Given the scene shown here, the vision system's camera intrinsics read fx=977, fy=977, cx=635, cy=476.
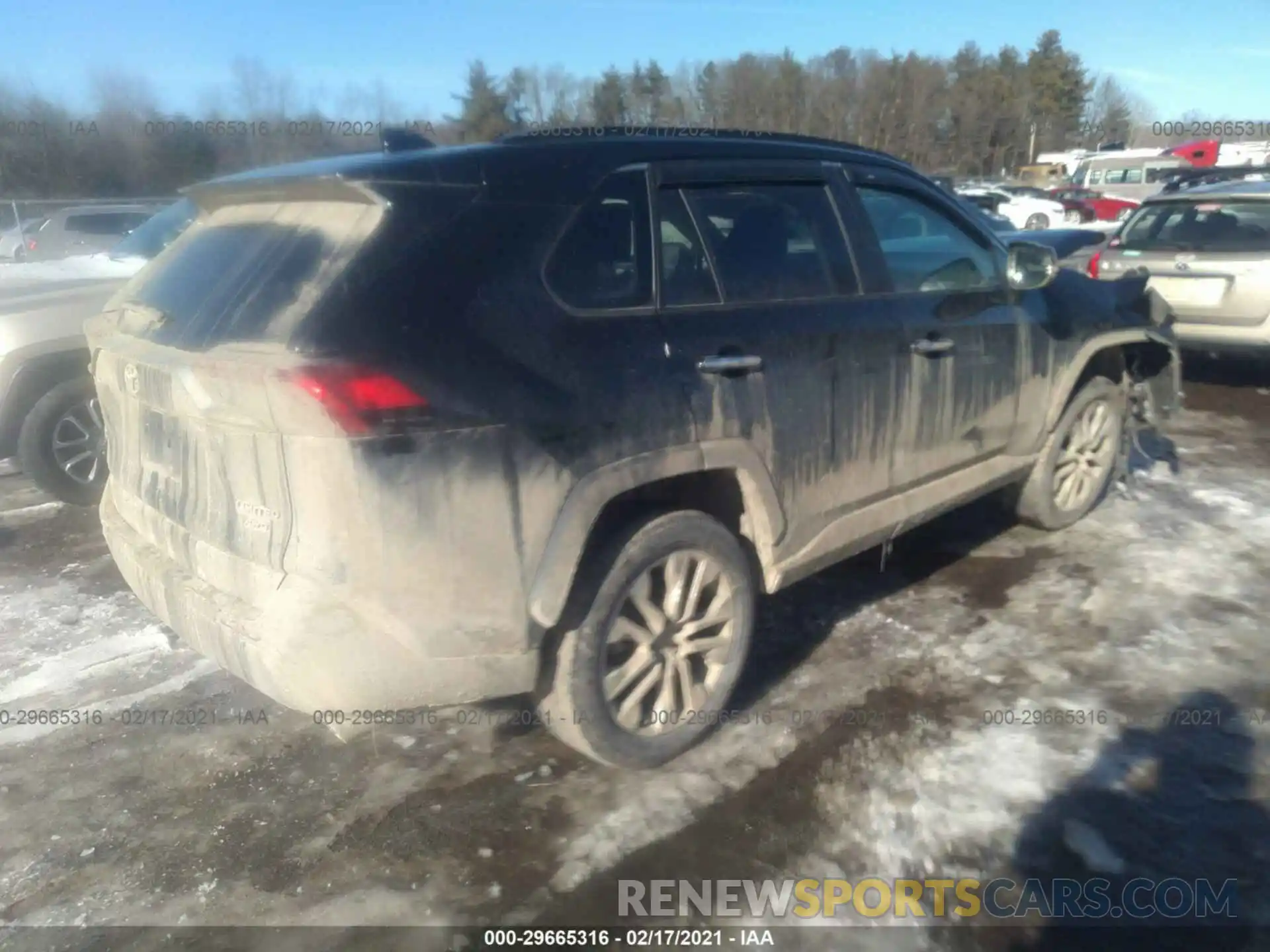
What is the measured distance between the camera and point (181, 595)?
279 cm

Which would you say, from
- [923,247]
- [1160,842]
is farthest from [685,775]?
[923,247]

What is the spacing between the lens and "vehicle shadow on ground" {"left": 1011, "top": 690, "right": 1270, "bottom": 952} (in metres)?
2.49

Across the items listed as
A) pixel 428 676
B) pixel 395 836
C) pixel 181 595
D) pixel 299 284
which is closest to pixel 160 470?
pixel 181 595

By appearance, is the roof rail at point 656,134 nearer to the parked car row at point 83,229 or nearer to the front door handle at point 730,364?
the front door handle at point 730,364

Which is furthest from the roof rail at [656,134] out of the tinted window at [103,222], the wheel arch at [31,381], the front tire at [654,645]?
the tinted window at [103,222]

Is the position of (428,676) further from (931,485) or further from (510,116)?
(510,116)

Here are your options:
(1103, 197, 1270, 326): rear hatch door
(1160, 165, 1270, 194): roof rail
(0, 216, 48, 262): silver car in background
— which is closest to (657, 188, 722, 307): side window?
(1103, 197, 1270, 326): rear hatch door

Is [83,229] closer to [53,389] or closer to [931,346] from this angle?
[53,389]

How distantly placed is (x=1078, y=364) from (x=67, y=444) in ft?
17.4

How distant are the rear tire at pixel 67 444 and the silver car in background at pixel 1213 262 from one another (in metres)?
6.91

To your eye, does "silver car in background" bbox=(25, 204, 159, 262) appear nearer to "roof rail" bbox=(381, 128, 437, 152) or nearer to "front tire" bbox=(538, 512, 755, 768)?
"roof rail" bbox=(381, 128, 437, 152)

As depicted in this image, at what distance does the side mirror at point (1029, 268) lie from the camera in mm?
4168

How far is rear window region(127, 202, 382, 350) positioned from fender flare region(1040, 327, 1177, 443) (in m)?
3.35

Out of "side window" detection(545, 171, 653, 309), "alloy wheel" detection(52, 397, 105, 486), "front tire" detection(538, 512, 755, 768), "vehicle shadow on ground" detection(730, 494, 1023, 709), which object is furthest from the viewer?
"alloy wheel" detection(52, 397, 105, 486)
